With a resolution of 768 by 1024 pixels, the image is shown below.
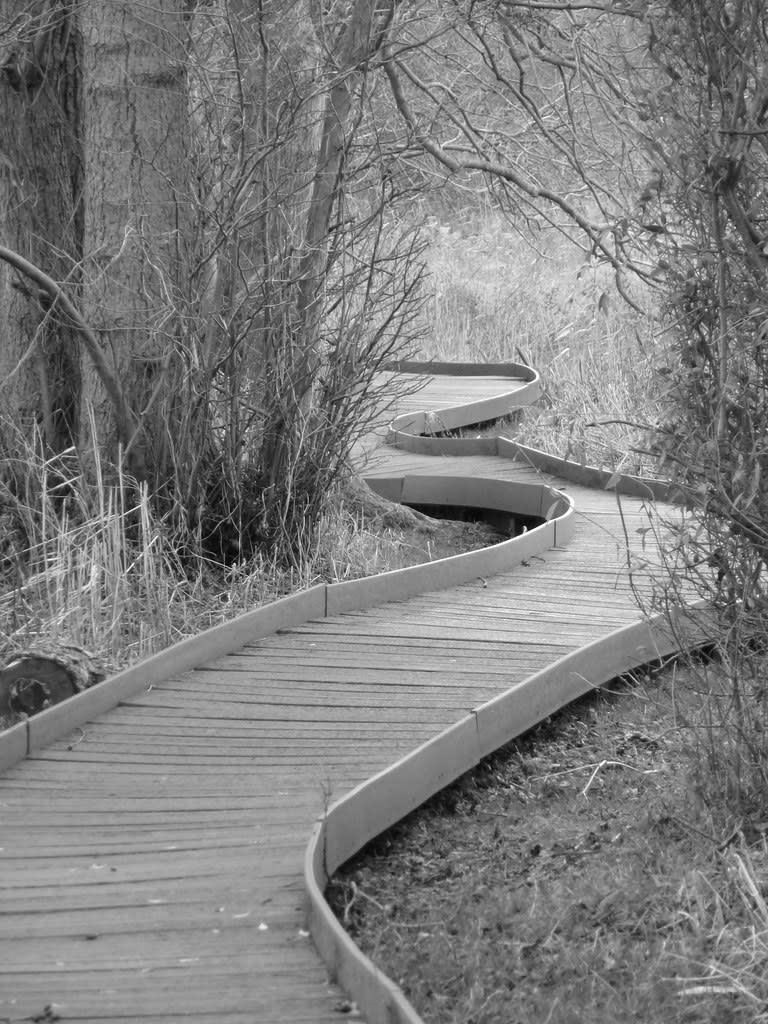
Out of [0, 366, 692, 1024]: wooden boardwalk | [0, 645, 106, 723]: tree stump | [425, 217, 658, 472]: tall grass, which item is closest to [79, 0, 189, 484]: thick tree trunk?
[0, 366, 692, 1024]: wooden boardwalk

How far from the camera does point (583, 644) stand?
5.25 metres

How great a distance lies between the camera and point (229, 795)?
12.3 ft

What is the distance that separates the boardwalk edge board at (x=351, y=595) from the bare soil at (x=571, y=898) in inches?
42.5

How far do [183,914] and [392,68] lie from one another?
5.26 meters

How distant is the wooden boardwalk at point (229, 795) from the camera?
271 cm

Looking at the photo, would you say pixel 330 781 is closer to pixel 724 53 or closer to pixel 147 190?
pixel 724 53

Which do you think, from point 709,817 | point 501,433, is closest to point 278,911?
point 709,817

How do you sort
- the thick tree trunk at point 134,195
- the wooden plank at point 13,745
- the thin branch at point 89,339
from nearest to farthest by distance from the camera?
the wooden plank at point 13,745 → the thin branch at point 89,339 → the thick tree trunk at point 134,195

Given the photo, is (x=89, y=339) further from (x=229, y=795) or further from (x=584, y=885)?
(x=584, y=885)

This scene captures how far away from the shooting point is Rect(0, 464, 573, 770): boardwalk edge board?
13.8ft

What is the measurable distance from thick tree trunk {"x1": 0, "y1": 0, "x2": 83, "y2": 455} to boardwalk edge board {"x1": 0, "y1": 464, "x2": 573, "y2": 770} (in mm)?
1709

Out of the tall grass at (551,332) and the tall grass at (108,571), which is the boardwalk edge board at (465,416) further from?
the tall grass at (108,571)

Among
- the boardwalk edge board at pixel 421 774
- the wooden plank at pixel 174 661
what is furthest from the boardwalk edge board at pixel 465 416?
the boardwalk edge board at pixel 421 774

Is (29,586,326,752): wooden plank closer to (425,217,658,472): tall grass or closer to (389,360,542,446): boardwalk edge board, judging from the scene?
(425,217,658,472): tall grass
